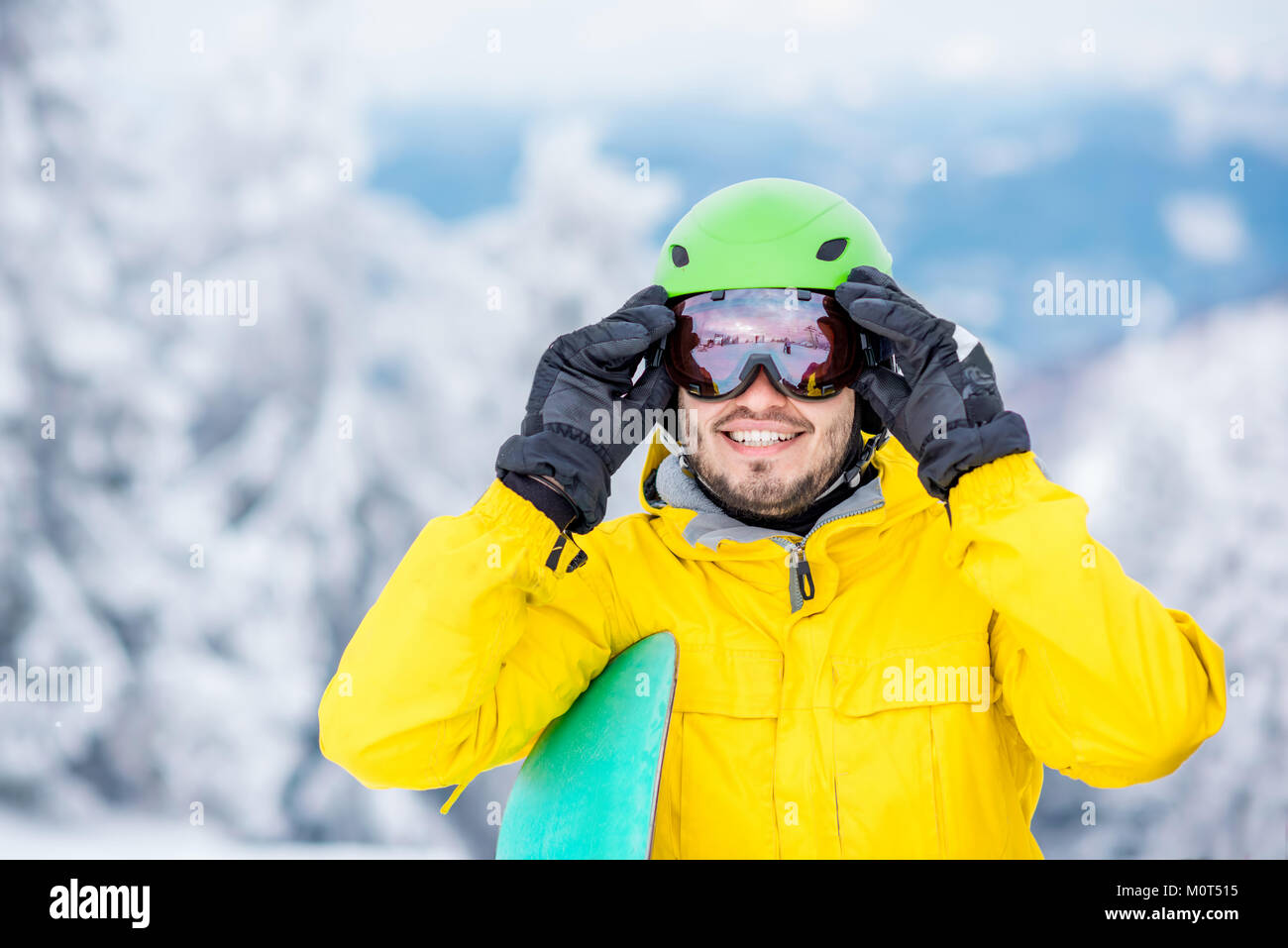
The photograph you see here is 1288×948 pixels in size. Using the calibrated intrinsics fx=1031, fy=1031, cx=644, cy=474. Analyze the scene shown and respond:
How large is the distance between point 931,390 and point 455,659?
1.06 m

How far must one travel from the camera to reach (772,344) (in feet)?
7.33

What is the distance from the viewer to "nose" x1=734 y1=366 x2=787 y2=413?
7.44 feet

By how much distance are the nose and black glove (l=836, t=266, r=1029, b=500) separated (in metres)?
0.17

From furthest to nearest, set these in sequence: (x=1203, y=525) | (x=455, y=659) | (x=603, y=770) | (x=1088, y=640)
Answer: (x=1203, y=525)
(x=603, y=770)
(x=455, y=659)
(x=1088, y=640)

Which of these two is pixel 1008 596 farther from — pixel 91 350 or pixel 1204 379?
pixel 91 350

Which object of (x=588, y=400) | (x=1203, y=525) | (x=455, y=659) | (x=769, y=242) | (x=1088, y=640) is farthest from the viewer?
(x=1203, y=525)

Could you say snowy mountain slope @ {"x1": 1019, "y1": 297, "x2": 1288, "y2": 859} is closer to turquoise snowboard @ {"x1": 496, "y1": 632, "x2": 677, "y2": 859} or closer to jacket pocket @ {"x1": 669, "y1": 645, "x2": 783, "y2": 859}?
jacket pocket @ {"x1": 669, "y1": 645, "x2": 783, "y2": 859}

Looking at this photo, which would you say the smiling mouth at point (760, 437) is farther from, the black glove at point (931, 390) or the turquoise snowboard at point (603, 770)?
the turquoise snowboard at point (603, 770)

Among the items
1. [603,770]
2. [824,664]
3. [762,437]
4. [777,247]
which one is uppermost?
[777,247]

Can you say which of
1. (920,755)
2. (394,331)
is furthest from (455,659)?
(394,331)

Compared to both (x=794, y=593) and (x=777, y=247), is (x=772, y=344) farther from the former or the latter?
(x=794, y=593)

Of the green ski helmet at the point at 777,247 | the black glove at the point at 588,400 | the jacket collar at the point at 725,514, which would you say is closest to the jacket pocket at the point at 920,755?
the jacket collar at the point at 725,514

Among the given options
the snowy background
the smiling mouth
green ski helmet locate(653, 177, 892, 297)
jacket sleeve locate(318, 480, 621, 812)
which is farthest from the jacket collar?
the snowy background

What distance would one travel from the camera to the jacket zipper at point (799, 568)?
211cm
